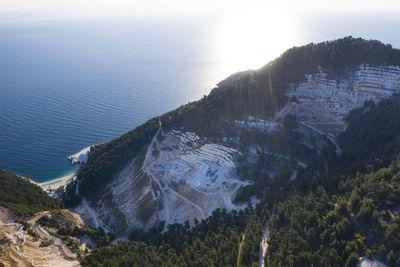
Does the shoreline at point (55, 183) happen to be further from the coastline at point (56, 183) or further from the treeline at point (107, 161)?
the treeline at point (107, 161)

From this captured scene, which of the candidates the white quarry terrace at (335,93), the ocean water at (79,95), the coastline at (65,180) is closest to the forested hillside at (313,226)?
the white quarry terrace at (335,93)

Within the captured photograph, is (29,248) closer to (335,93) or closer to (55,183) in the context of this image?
(55,183)

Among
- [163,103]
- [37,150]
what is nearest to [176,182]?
[37,150]

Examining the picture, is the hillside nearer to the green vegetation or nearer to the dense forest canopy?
the dense forest canopy

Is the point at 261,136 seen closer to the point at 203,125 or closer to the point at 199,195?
the point at 203,125

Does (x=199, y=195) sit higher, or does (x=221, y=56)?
(x=221, y=56)

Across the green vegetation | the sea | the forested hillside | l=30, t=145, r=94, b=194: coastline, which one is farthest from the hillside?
the sea
